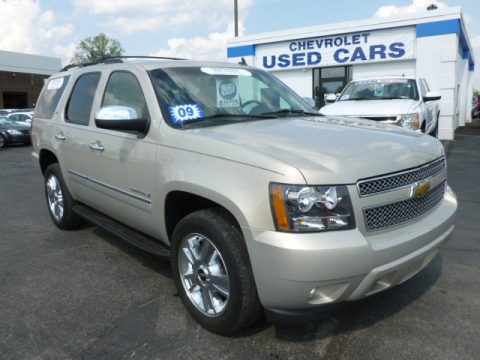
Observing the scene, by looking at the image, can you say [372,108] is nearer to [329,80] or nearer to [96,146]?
[96,146]

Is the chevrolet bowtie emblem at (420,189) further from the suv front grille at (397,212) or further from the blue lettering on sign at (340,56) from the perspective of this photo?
the blue lettering on sign at (340,56)

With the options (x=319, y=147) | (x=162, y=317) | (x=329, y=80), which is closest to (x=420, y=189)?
(x=319, y=147)

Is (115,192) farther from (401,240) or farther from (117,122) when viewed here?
(401,240)

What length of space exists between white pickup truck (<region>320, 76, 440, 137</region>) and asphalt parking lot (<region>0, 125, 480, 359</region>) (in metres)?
3.60

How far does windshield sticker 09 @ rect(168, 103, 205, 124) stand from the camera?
3.32 m

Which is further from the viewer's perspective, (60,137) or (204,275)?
(60,137)

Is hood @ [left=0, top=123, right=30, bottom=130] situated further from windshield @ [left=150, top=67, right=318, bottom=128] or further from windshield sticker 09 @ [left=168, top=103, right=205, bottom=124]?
windshield sticker 09 @ [left=168, top=103, right=205, bottom=124]

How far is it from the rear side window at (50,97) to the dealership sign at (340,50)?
13186 mm

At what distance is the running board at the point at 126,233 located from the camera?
3.45 metres

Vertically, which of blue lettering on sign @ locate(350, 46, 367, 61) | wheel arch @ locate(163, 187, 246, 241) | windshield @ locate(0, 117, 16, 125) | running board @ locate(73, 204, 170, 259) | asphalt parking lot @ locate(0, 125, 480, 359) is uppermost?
blue lettering on sign @ locate(350, 46, 367, 61)

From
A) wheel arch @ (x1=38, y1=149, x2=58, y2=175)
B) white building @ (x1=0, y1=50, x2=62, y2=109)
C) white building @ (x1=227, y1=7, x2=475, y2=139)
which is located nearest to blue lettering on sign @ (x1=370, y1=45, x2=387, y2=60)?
white building @ (x1=227, y1=7, x2=475, y2=139)

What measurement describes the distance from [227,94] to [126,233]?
143 cm

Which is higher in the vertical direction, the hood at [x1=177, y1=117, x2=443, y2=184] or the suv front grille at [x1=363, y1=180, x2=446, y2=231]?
the hood at [x1=177, y1=117, x2=443, y2=184]

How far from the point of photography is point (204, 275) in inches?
118
